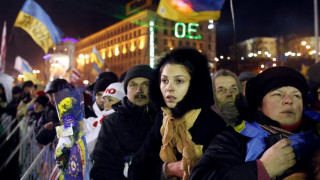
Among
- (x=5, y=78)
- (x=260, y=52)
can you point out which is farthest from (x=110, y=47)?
(x=260, y=52)

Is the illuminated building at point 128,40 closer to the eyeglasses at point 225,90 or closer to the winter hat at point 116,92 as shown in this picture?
the winter hat at point 116,92

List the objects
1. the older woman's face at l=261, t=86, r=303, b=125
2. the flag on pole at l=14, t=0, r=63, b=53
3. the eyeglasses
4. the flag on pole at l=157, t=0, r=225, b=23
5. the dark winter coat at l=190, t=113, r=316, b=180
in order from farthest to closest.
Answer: the flag on pole at l=14, t=0, r=63, b=53, the flag on pole at l=157, t=0, r=225, b=23, the eyeglasses, the older woman's face at l=261, t=86, r=303, b=125, the dark winter coat at l=190, t=113, r=316, b=180

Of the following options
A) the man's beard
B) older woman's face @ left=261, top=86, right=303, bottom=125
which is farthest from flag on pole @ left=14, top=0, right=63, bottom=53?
older woman's face @ left=261, top=86, right=303, bottom=125

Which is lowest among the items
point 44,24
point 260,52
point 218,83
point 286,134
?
point 286,134

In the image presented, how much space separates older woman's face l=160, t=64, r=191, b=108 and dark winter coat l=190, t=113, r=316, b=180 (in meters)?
0.49

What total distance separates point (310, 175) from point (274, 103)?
614 mm

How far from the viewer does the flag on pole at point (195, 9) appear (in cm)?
898

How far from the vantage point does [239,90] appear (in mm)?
3857

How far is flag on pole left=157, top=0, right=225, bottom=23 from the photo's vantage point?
8.98m

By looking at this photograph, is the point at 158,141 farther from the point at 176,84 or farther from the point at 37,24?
the point at 37,24

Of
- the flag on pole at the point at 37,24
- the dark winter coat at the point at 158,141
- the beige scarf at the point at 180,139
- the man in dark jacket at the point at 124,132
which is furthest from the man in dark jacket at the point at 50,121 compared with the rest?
the flag on pole at the point at 37,24

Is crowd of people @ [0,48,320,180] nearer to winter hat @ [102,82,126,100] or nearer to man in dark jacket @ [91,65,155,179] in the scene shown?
man in dark jacket @ [91,65,155,179]

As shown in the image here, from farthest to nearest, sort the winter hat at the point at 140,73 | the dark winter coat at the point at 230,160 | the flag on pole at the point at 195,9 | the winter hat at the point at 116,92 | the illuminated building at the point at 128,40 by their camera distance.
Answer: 1. the illuminated building at the point at 128,40
2. the flag on pole at the point at 195,9
3. the winter hat at the point at 116,92
4. the winter hat at the point at 140,73
5. the dark winter coat at the point at 230,160

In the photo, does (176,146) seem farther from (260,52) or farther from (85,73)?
(85,73)
